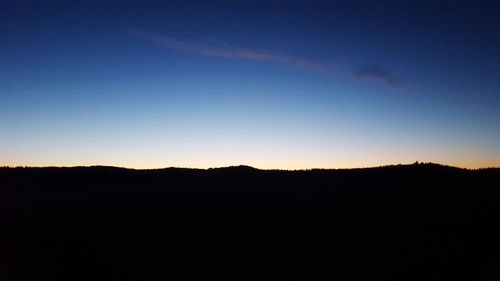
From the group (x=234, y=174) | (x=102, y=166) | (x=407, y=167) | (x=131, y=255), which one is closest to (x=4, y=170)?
(x=102, y=166)

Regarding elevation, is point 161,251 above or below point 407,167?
below

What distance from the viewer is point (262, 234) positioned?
49.0 ft

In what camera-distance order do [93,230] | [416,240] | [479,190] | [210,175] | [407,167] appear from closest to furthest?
[416,240] < [93,230] < [479,190] < [407,167] < [210,175]

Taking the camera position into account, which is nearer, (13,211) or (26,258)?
(26,258)

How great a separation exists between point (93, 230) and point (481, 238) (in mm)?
15482

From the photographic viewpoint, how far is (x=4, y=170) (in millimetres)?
39844

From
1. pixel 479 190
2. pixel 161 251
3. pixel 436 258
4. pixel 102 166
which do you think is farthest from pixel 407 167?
pixel 102 166

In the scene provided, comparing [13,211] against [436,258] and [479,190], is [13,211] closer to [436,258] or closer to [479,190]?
[436,258]

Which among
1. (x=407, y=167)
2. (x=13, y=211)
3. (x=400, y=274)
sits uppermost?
(x=407, y=167)

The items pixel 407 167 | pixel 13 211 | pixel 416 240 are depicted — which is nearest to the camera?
pixel 416 240

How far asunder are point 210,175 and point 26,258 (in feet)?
88.0

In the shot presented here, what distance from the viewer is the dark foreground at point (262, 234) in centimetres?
1212

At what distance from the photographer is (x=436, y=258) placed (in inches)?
511

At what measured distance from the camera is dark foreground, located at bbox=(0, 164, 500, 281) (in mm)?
12125
